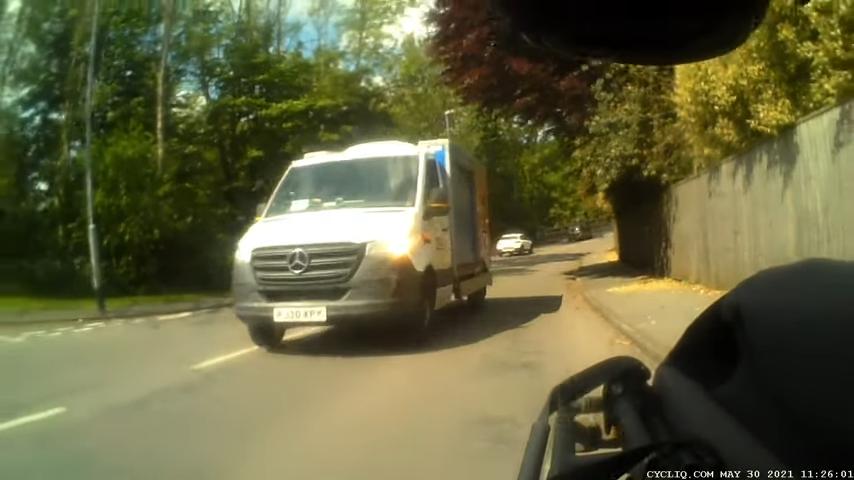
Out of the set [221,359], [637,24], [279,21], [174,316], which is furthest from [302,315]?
[174,316]

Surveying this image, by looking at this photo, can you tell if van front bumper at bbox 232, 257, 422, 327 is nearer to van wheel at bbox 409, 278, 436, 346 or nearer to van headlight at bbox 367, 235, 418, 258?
van headlight at bbox 367, 235, 418, 258

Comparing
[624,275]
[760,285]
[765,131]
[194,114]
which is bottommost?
[624,275]

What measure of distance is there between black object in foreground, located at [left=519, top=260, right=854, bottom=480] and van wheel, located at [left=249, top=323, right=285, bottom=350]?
900cm

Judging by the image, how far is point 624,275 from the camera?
79.4 ft

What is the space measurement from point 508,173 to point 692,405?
38.5 m

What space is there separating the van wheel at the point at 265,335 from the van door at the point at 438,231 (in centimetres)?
199

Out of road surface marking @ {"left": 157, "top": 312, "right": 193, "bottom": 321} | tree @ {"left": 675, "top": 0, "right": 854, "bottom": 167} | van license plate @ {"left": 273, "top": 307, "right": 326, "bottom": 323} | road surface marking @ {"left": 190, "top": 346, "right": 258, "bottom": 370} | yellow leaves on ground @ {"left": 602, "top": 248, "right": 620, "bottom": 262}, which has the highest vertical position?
tree @ {"left": 675, "top": 0, "right": 854, "bottom": 167}

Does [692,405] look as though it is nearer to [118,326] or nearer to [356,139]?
[118,326]

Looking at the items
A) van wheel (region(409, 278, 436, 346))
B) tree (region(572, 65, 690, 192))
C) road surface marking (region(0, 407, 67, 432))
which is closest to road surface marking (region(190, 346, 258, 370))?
van wheel (region(409, 278, 436, 346))

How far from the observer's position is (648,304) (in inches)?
562

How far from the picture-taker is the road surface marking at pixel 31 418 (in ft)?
22.8

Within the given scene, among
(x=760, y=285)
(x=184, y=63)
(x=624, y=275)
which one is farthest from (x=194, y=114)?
(x=760, y=285)

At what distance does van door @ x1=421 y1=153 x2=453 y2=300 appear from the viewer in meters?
11.5

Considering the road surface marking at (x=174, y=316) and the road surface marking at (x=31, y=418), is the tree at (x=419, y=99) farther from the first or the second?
the road surface marking at (x=31, y=418)
